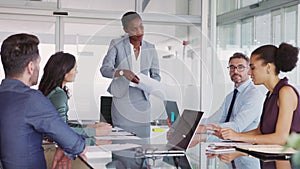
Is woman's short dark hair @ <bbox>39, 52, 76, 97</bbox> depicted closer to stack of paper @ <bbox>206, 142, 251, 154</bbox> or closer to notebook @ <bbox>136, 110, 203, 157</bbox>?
notebook @ <bbox>136, 110, 203, 157</bbox>

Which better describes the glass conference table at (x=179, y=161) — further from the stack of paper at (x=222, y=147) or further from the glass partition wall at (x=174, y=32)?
the glass partition wall at (x=174, y=32)

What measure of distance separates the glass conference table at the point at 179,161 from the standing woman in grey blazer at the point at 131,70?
1.10 m

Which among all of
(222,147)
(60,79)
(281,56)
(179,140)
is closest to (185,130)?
(179,140)

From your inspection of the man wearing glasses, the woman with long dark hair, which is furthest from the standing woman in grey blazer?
the man wearing glasses

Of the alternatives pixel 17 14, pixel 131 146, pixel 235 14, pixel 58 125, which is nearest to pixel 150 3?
pixel 235 14

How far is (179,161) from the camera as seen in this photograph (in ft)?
5.92

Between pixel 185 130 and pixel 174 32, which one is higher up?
pixel 174 32

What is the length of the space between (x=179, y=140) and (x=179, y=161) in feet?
1.37

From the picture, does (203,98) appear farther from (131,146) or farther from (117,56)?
(131,146)

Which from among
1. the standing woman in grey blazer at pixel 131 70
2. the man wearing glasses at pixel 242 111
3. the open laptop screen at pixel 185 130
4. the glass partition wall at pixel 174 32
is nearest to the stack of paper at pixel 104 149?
the open laptop screen at pixel 185 130

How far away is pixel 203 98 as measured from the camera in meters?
5.74

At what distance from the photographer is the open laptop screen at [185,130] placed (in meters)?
2.14

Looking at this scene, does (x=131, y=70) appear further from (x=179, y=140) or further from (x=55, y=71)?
(x=179, y=140)

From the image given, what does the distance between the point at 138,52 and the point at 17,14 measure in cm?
245
